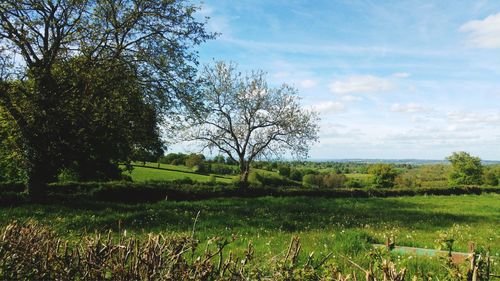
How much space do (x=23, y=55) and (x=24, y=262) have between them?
709 inches

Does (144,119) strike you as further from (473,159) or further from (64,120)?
(473,159)

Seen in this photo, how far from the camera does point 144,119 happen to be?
2175cm

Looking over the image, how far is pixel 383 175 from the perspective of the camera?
94.6 meters

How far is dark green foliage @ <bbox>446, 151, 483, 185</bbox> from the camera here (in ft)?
281

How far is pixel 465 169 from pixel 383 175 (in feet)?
59.4

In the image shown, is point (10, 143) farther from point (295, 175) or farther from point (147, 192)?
point (295, 175)

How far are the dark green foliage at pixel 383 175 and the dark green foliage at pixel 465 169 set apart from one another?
13.3 metres

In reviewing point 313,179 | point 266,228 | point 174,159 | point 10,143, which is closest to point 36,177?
point 10,143

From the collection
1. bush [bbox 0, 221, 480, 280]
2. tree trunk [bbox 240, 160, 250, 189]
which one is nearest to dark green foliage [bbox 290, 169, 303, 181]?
tree trunk [bbox 240, 160, 250, 189]

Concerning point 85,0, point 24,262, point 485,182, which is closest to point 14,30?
point 85,0

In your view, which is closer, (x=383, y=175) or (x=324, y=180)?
(x=324, y=180)

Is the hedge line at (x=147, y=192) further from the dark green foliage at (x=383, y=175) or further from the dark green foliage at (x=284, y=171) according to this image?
the dark green foliage at (x=383, y=175)

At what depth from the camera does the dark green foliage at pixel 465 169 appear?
281ft

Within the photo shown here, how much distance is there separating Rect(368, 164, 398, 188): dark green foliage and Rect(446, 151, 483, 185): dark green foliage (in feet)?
43.6
